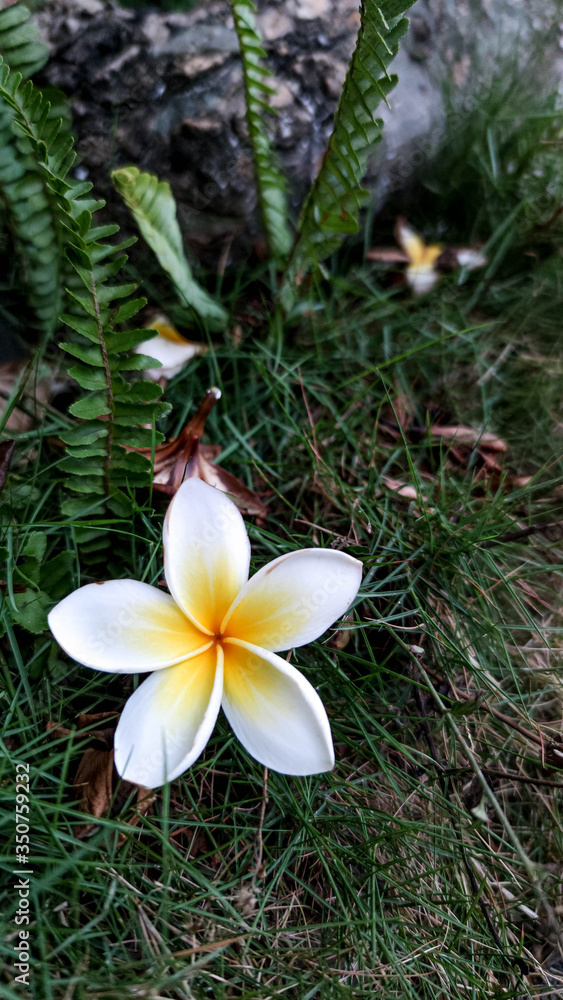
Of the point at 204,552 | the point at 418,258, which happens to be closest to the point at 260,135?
the point at 418,258

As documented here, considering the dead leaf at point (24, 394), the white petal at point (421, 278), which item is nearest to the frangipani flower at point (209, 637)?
the dead leaf at point (24, 394)

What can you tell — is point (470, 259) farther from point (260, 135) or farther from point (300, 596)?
point (300, 596)

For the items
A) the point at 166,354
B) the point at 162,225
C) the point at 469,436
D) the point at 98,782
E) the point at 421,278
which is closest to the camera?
the point at 98,782

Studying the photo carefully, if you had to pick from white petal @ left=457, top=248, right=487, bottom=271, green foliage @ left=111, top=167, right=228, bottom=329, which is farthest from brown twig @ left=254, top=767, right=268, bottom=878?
white petal @ left=457, top=248, right=487, bottom=271

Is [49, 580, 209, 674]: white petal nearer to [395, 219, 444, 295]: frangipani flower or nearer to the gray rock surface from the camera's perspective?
the gray rock surface

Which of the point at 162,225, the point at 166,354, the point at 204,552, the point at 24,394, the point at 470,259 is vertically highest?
the point at 162,225

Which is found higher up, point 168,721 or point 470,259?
point 168,721

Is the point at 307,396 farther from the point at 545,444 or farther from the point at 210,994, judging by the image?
the point at 210,994

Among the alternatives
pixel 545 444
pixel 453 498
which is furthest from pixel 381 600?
pixel 545 444
